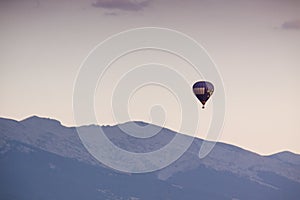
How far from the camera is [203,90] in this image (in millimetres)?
24344

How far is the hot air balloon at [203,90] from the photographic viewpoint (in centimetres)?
2430

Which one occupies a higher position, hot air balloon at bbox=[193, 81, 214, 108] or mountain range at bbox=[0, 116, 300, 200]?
hot air balloon at bbox=[193, 81, 214, 108]

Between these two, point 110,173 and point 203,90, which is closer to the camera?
point 203,90

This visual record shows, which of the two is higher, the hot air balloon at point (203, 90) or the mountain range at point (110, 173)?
the hot air balloon at point (203, 90)

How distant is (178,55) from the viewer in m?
25.4

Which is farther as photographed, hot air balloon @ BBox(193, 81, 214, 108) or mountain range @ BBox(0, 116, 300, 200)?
mountain range @ BBox(0, 116, 300, 200)

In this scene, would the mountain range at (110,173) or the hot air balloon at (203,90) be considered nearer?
the hot air balloon at (203,90)

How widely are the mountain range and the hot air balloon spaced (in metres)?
3.47

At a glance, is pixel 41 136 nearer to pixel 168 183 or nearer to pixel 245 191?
pixel 168 183

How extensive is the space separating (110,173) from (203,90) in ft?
60.7

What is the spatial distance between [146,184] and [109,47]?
1525 centimetres

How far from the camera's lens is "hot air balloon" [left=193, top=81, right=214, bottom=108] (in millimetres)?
24297

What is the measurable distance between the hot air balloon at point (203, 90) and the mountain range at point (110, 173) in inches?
137

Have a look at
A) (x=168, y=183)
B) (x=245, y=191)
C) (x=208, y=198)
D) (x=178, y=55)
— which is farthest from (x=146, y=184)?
(x=178, y=55)
